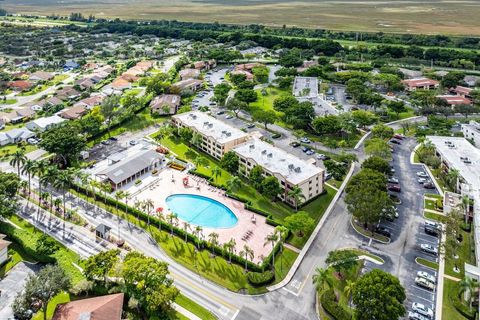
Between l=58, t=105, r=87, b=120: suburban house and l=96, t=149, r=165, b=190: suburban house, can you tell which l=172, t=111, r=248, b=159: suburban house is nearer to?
l=96, t=149, r=165, b=190: suburban house

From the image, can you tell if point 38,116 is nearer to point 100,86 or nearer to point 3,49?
point 100,86

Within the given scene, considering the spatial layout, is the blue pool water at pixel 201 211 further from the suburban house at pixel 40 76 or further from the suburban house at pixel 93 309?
the suburban house at pixel 40 76

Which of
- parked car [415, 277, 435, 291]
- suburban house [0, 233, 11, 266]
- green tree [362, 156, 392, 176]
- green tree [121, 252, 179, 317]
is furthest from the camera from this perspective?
green tree [362, 156, 392, 176]

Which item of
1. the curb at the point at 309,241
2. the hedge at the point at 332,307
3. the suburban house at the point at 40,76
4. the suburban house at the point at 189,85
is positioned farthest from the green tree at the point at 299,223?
the suburban house at the point at 40,76

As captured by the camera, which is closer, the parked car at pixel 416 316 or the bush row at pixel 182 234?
the parked car at pixel 416 316

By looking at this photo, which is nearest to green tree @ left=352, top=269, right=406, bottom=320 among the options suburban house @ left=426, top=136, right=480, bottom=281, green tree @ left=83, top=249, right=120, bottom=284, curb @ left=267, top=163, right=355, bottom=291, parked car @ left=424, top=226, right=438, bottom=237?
curb @ left=267, top=163, right=355, bottom=291

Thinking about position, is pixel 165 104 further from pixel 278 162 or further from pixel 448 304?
pixel 448 304

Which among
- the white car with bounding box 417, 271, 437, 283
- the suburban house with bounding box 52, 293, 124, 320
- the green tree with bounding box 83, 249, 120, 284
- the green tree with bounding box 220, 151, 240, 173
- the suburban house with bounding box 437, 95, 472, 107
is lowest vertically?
the white car with bounding box 417, 271, 437, 283
